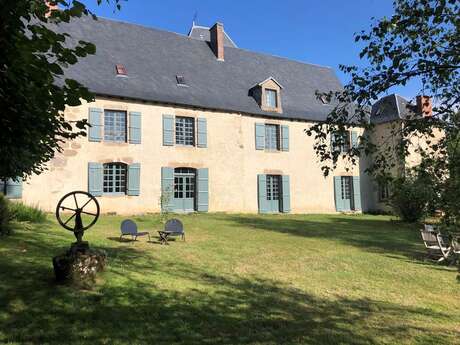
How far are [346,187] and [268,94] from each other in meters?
7.01

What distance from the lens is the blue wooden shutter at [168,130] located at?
59.3 feet

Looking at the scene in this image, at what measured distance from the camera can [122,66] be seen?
18359 mm

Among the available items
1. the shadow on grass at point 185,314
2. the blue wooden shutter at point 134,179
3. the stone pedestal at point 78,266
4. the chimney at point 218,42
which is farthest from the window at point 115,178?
the stone pedestal at point 78,266

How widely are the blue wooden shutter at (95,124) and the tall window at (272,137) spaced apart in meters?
8.40

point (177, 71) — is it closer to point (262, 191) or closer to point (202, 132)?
point (202, 132)

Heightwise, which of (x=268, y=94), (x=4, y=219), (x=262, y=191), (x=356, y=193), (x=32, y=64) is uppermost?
(x=268, y=94)

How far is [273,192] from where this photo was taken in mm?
21031

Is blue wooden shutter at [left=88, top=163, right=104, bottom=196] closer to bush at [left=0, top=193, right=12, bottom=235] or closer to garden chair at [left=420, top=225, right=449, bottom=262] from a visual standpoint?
bush at [left=0, top=193, right=12, bottom=235]

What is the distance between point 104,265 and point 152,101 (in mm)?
12595

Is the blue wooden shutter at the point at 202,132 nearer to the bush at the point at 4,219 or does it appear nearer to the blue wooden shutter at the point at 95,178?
the blue wooden shutter at the point at 95,178

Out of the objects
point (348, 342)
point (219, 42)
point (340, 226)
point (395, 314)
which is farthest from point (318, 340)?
point (219, 42)

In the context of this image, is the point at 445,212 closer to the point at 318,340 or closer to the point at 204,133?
the point at 318,340

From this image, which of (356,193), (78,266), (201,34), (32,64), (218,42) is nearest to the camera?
(32,64)

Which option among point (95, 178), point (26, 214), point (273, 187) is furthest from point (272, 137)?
point (26, 214)
